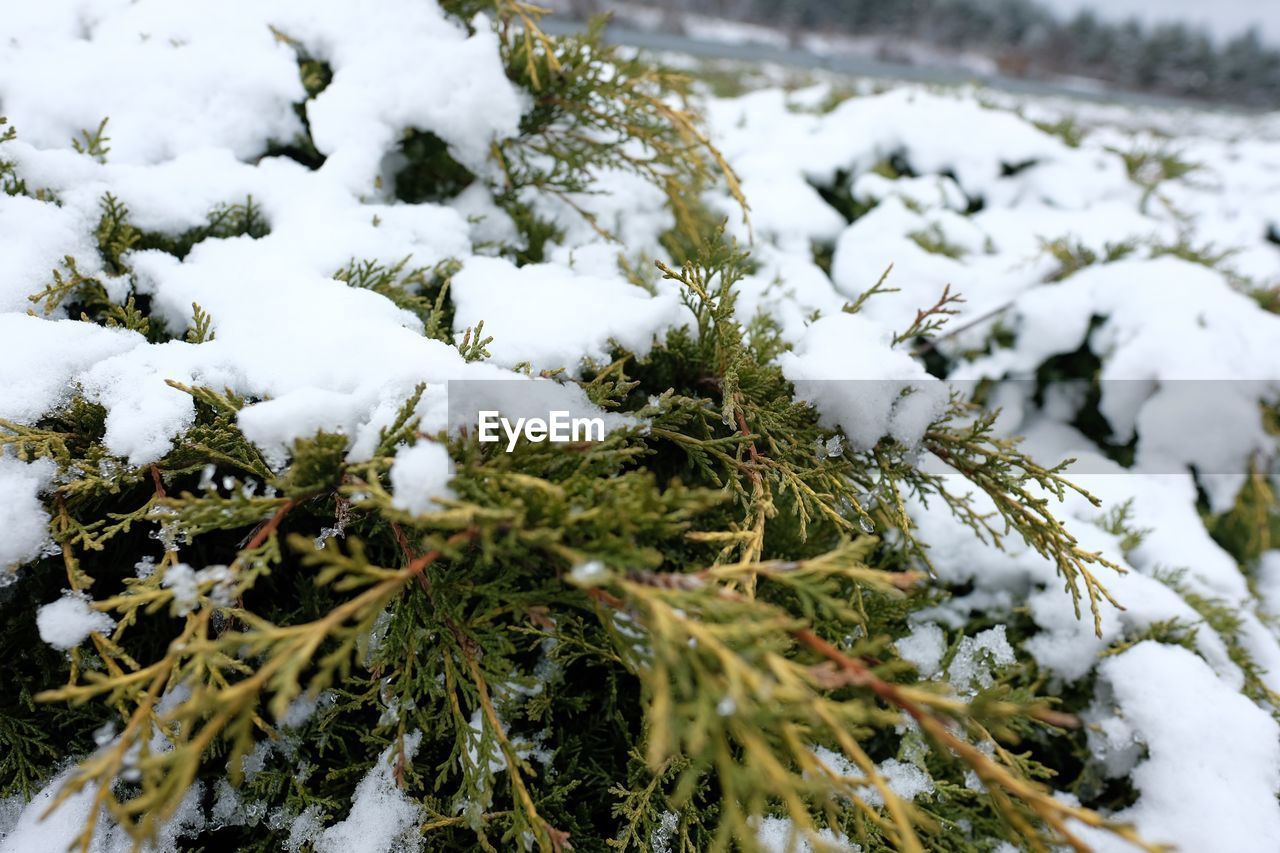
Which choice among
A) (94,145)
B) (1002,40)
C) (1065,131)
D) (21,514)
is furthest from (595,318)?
(1002,40)

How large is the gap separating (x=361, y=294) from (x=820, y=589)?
4.59 feet

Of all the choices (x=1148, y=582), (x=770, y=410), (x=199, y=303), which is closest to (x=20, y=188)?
(x=199, y=303)

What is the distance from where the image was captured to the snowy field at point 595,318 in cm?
148

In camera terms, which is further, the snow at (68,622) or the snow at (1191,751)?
the snow at (1191,751)

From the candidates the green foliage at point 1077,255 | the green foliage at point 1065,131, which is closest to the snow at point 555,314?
the green foliage at point 1077,255

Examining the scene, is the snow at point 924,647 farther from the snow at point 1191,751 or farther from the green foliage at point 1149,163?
the green foliage at point 1149,163

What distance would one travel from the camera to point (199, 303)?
5.70ft

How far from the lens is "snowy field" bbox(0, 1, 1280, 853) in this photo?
1.48 metres

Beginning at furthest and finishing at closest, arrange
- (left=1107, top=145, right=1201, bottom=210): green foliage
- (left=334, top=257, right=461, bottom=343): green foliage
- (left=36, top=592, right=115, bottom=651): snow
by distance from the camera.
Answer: (left=1107, top=145, right=1201, bottom=210): green foliage → (left=334, top=257, right=461, bottom=343): green foliage → (left=36, top=592, right=115, bottom=651): snow

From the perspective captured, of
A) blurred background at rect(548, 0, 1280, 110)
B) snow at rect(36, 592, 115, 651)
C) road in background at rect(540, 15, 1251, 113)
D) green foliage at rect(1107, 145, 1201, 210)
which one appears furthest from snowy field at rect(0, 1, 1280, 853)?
blurred background at rect(548, 0, 1280, 110)

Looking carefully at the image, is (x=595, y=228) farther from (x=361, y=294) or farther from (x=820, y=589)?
(x=820, y=589)

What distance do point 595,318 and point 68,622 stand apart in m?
1.34

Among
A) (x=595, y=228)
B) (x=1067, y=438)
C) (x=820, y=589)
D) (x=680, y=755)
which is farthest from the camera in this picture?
(x=1067, y=438)

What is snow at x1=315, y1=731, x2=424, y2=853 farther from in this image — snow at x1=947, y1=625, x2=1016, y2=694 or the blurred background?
the blurred background
